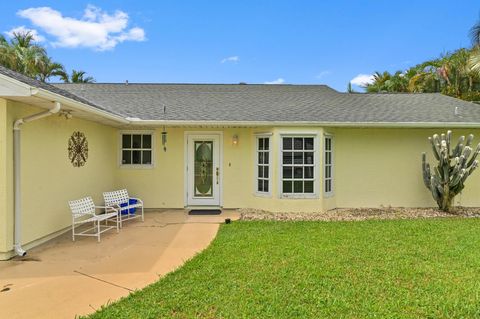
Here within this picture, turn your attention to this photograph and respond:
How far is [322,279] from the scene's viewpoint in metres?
4.26

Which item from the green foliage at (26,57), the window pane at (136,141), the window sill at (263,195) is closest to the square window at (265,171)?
the window sill at (263,195)

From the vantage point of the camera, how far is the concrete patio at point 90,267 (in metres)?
3.71

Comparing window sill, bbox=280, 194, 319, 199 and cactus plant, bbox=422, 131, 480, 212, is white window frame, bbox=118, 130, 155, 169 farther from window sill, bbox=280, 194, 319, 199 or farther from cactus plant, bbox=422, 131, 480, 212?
cactus plant, bbox=422, 131, 480, 212

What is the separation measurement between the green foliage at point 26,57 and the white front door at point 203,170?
57.2 ft

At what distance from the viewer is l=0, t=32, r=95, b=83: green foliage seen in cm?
2002

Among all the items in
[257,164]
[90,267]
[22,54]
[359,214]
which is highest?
[22,54]

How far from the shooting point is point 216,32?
1672 centimetres

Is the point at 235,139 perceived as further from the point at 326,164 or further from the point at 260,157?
the point at 326,164

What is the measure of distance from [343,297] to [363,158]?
6897 mm

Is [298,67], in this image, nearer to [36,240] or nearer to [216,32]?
[216,32]

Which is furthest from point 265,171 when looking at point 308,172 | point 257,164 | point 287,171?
point 308,172

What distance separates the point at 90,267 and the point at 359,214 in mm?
7248

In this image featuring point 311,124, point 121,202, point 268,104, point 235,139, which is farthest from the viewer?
point 268,104

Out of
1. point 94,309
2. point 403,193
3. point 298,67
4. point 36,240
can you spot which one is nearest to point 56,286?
point 94,309
